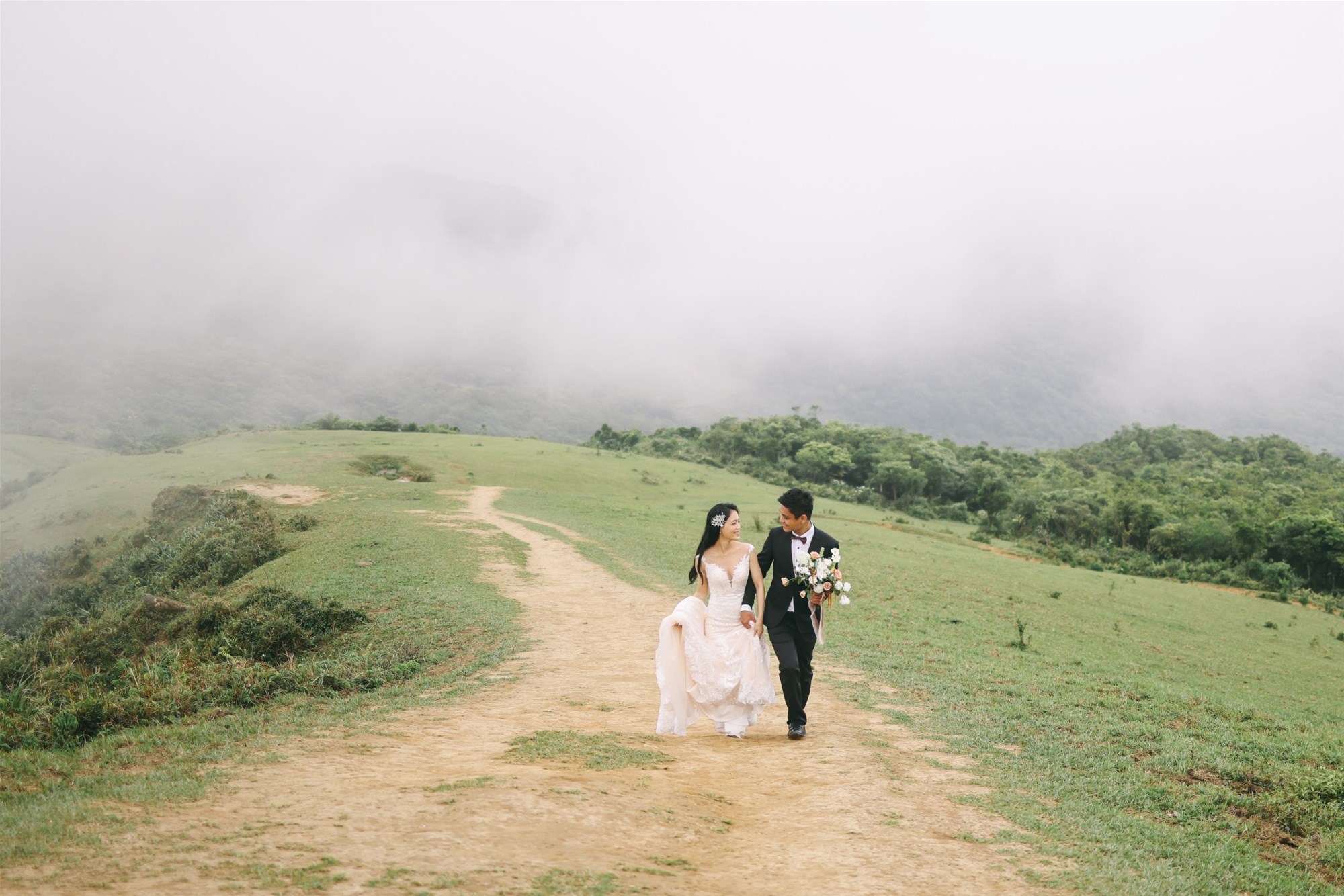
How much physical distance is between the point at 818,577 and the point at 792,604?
51 centimetres

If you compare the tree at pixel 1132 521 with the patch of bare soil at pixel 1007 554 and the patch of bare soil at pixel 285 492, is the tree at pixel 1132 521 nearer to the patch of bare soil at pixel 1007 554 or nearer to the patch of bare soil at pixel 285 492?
the patch of bare soil at pixel 1007 554

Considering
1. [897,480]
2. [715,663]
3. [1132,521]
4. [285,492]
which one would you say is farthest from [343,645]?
[897,480]

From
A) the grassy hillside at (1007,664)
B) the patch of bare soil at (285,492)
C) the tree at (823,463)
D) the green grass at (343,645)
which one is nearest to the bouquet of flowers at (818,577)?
the grassy hillside at (1007,664)

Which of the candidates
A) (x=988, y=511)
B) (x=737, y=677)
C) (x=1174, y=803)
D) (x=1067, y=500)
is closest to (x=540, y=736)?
(x=737, y=677)

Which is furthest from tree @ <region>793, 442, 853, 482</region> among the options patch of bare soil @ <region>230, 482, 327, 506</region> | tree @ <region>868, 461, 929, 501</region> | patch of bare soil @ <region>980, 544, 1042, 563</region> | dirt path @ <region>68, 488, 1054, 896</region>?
dirt path @ <region>68, 488, 1054, 896</region>

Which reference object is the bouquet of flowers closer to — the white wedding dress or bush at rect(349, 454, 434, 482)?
the white wedding dress

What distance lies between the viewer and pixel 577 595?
61.8 feet

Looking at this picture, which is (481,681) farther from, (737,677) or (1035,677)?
(1035,677)

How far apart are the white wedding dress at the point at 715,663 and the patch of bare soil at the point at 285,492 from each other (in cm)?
2771

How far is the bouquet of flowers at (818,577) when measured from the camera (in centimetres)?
872

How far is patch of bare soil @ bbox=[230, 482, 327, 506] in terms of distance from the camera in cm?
3359

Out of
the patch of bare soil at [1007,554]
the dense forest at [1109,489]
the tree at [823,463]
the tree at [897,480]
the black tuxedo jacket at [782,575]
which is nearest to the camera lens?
the black tuxedo jacket at [782,575]

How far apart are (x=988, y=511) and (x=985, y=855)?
64.4 meters

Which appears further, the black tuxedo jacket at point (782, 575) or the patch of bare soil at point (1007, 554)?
the patch of bare soil at point (1007, 554)
